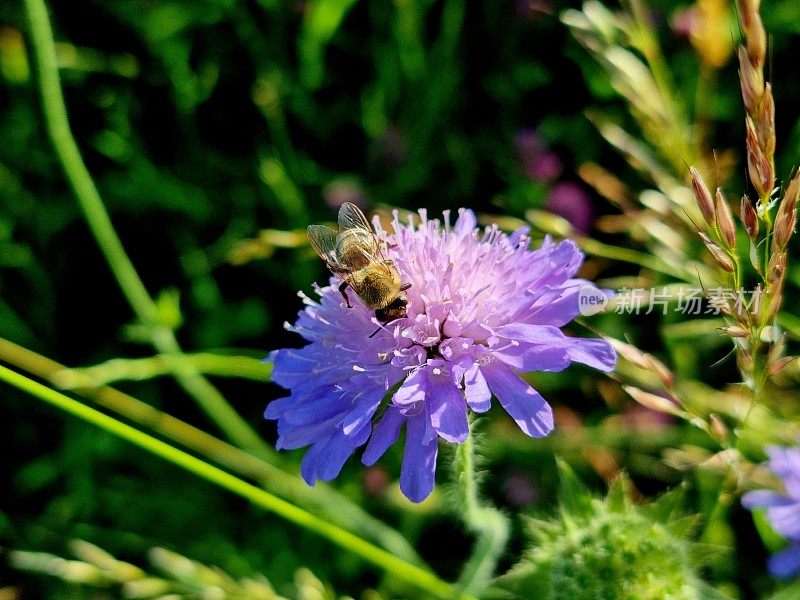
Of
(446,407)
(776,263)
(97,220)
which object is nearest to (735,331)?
(776,263)

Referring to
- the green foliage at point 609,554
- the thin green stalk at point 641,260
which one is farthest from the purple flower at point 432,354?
the thin green stalk at point 641,260

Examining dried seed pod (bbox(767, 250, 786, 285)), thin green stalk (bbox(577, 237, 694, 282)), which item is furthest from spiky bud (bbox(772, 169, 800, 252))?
thin green stalk (bbox(577, 237, 694, 282))

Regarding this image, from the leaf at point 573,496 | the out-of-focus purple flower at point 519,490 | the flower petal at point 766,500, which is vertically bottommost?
the out-of-focus purple flower at point 519,490

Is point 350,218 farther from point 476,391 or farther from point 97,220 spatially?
point 97,220

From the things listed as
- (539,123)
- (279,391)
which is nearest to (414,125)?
(539,123)

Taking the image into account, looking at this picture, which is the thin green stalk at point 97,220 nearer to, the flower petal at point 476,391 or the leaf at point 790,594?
the flower petal at point 476,391

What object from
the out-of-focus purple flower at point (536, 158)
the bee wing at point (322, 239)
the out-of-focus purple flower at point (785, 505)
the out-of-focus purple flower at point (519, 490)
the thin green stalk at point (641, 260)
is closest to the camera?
the out-of-focus purple flower at point (785, 505)

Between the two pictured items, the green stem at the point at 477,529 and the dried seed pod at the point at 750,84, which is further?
the green stem at the point at 477,529
